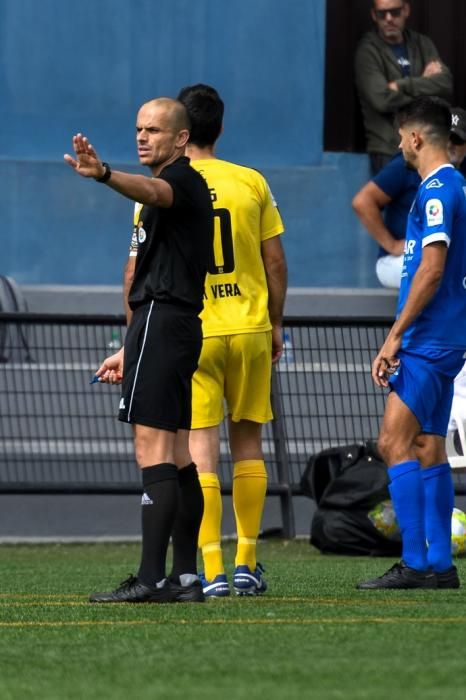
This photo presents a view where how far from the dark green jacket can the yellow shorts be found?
6.55 meters

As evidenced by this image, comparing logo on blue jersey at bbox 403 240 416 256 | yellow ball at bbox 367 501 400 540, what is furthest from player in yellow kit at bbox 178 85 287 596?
yellow ball at bbox 367 501 400 540

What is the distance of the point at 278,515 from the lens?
11.3 metres

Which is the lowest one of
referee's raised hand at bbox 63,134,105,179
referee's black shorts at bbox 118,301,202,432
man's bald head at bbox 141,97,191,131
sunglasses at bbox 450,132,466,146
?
referee's black shorts at bbox 118,301,202,432

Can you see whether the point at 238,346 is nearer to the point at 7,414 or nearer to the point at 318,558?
the point at 318,558

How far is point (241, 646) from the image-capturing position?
191 inches

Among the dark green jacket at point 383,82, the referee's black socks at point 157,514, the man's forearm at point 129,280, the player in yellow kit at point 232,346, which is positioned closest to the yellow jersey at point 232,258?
the player in yellow kit at point 232,346

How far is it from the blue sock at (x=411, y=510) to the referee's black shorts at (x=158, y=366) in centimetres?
130

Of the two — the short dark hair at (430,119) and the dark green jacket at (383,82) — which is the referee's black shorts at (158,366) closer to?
the short dark hair at (430,119)

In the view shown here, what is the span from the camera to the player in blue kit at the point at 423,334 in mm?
6793

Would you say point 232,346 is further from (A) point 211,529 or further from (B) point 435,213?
(B) point 435,213

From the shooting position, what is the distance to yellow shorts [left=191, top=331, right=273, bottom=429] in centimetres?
679

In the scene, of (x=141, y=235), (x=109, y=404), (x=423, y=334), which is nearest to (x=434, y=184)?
(x=423, y=334)

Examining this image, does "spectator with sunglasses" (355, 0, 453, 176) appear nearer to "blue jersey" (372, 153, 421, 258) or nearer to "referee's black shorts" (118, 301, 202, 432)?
"blue jersey" (372, 153, 421, 258)

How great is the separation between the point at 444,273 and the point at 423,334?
0.26m
